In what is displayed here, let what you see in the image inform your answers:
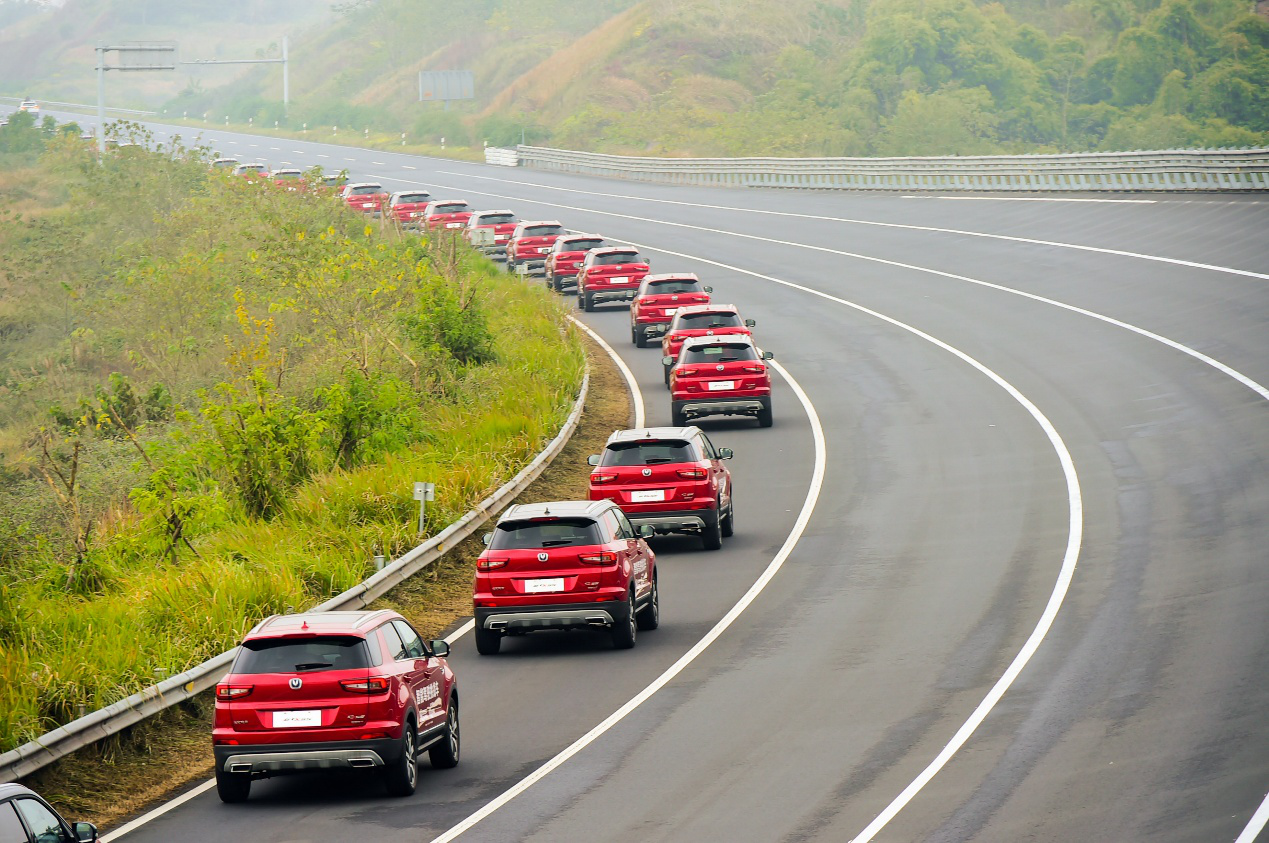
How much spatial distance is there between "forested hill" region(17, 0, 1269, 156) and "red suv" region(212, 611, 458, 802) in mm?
84861

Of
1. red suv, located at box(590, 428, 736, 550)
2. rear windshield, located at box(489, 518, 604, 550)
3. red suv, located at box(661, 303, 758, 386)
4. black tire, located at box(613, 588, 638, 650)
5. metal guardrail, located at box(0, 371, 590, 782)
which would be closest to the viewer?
metal guardrail, located at box(0, 371, 590, 782)

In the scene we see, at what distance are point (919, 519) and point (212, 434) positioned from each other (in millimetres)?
11387

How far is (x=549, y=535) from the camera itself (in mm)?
17562

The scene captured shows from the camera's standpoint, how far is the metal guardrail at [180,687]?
1300cm

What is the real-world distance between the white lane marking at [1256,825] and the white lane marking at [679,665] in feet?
18.0

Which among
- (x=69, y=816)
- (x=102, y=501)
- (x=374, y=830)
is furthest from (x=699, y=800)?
(x=102, y=501)

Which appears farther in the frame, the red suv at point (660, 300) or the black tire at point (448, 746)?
the red suv at point (660, 300)

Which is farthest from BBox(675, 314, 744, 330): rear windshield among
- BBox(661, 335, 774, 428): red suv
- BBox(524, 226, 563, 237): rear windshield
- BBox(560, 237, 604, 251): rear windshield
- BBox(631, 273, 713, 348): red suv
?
BBox(524, 226, 563, 237): rear windshield

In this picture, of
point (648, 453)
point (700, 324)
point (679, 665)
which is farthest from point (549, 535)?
point (700, 324)

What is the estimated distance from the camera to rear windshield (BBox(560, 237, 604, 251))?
4938 centimetres

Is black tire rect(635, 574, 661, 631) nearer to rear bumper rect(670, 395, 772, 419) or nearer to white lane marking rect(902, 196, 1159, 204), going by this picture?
rear bumper rect(670, 395, 772, 419)

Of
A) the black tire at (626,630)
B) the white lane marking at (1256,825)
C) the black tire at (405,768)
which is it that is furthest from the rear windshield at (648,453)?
the white lane marking at (1256,825)

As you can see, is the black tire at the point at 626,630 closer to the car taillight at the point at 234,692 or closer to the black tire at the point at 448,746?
the black tire at the point at 448,746

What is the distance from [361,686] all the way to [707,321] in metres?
22.3
